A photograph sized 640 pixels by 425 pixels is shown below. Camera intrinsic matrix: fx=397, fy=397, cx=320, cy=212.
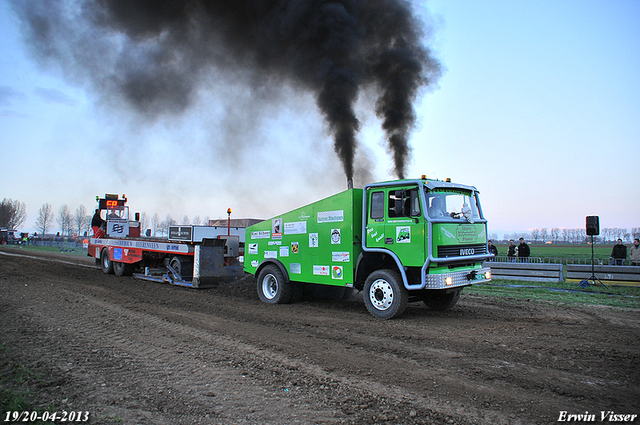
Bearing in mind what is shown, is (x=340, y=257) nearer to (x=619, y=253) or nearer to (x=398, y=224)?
(x=398, y=224)

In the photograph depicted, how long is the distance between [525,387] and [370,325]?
320 centimetres

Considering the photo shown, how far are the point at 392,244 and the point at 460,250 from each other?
1319mm

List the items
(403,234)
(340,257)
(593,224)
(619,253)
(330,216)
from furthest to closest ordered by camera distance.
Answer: (619,253)
(593,224)
(330,216)
(340,257)
(403,234)

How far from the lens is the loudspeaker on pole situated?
522 inches

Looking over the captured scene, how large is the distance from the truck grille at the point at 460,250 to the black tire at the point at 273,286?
12.7 ft

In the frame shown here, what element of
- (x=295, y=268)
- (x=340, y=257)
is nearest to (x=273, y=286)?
(x=295, y=268)

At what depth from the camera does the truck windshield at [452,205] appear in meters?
7.45

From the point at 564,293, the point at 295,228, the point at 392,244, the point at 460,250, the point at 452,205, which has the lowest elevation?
the point at 564,293

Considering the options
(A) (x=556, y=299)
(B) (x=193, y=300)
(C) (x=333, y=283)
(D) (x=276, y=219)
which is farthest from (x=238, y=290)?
(A) (x=556, y=299)

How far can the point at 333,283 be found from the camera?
8.43 m

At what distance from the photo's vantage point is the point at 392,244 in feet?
25.0

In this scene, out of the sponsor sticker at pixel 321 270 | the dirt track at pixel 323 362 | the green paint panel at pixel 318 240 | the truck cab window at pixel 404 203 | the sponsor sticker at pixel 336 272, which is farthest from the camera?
the sponsor sticker at pixel 321 270

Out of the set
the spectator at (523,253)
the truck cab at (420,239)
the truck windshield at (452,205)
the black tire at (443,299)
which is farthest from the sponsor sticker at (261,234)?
the spectator at (523,253)

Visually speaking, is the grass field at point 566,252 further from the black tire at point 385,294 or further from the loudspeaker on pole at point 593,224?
the black tire at point 385,294
